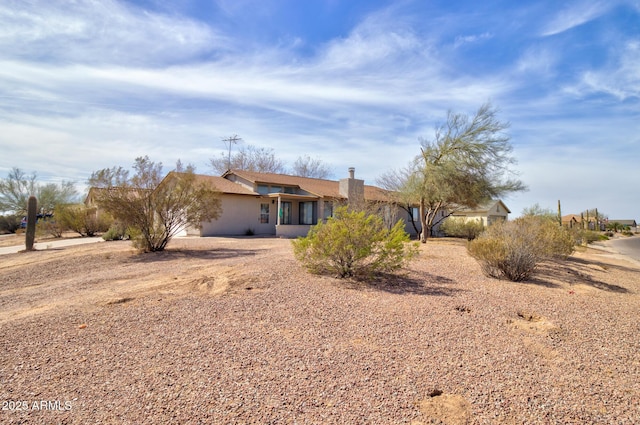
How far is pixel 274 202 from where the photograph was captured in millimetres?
24797

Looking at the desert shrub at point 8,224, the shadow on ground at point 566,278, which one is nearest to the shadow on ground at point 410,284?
the shadow on ground at point 566,278

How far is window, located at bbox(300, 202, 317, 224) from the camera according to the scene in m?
25.0

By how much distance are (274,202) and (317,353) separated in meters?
20.8

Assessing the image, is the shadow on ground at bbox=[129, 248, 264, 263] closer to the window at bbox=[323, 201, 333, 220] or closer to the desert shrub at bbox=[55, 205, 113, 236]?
the window at bbox=[323, 201, 333, 220]

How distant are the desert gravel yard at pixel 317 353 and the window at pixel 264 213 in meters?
16.2

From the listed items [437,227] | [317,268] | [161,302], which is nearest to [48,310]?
[161,302]

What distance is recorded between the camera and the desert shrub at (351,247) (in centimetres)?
778

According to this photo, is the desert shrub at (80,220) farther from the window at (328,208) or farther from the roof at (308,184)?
the window at (328,208)

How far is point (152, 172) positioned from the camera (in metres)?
13.1

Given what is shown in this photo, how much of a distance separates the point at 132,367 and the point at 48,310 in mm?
3071

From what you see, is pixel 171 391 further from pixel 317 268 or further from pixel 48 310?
pixel 317 268

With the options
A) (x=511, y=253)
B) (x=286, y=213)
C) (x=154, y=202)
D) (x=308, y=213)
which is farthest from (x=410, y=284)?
(x=286, y=213)

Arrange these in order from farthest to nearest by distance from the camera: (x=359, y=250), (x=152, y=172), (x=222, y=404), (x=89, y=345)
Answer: (x=152, y=172) → (x=359, y=250) → (x=89, y=345) → (x=222, y=404)

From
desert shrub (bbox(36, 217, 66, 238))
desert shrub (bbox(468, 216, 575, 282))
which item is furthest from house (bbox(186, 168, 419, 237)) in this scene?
desert shrub (bbox(468, 216, 575, 282))
